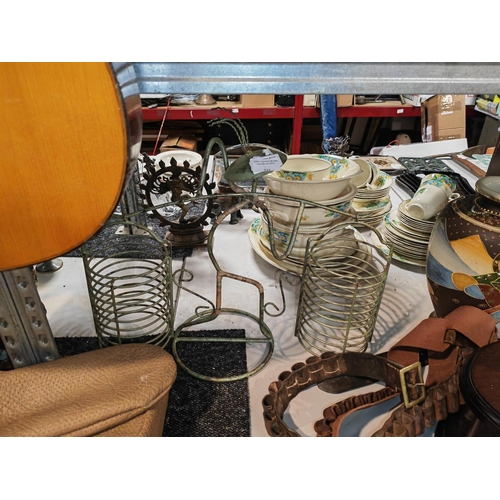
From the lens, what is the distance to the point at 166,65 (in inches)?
14.3

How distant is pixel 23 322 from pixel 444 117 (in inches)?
86.8

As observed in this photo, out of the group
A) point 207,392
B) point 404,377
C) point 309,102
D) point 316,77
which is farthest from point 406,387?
point 309,102

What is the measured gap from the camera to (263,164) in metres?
0.70

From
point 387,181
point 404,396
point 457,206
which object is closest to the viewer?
point 404,396

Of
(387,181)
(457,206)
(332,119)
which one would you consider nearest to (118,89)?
(457,206)

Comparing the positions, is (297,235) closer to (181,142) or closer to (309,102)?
(181,142)

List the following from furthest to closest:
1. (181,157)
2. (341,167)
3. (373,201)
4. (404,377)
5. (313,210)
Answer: (181,157), (373,201), (341,167), (313,210), (404,377)

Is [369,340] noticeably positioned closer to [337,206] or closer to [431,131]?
[337,206]

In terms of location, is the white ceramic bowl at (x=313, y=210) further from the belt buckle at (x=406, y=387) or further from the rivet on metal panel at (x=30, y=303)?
the rivet on metal panel at (x=30, y=303)

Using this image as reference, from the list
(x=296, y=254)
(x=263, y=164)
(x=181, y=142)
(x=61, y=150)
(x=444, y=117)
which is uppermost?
(x=61, y=150)

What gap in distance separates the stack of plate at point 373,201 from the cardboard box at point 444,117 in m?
1.25

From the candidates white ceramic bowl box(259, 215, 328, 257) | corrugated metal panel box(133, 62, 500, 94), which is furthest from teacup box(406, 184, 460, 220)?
corrugated metal panel box(133, 62, 500, 94)

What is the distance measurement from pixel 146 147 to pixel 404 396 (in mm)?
2277

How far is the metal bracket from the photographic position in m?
0.58
